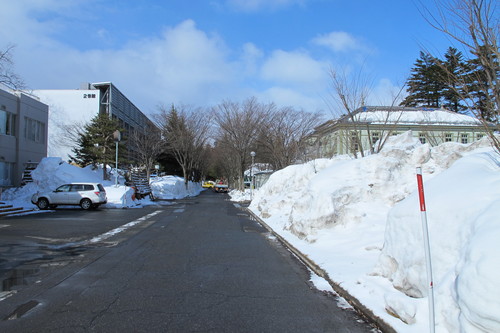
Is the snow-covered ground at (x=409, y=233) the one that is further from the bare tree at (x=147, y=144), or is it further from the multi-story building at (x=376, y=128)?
the bare tree at (x=147, y=144)

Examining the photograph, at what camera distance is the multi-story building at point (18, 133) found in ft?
90.5

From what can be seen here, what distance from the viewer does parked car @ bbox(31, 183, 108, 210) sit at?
23406 millimetres

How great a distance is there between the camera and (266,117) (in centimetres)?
3866

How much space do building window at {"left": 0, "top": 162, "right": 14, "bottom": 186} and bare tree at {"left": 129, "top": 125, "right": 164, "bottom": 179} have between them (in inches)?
547

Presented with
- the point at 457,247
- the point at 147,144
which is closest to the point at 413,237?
the point at 457,247

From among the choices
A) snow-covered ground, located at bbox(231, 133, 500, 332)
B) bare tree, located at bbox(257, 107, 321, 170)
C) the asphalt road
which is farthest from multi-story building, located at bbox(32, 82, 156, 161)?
snow-covered ground, located at bbox(231, 133, 500, 332)

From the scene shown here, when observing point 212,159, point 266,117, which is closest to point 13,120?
point 266,117

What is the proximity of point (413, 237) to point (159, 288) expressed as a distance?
404 centimetres

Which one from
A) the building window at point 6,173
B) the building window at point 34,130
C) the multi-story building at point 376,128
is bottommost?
the building window at point 6,173

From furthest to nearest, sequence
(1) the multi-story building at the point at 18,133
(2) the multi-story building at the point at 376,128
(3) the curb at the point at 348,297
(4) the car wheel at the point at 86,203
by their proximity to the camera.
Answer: (1) the multi-story building at the point at 18,133, (4) the car wheel at the point at 86,203, (2) the multi-story building at the point at 376,128, (3) the curb at the point at 348,297

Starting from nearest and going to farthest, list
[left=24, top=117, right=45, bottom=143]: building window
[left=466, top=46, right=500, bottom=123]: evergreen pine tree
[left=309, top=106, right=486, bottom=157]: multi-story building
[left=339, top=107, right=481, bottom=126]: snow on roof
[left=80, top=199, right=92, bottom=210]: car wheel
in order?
1. [left=466, top=46, right=500, bottom=123]: evergreen pine tree
2. [left=339, top=107, right=481, bottom=126]: snow on roof
3. [left=309, top=106, right=486, bottom=157]: multi-story building
4. [left=80, top=199, right=92, bottom=210]: car wheel
5. [left=24, top=117, right=45, bottom=143]: building window

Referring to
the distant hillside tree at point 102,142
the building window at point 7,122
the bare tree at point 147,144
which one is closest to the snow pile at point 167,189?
the bare tree at point 147,144

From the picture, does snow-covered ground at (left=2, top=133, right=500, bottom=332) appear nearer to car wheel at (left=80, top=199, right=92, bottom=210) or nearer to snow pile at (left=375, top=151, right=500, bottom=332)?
snow pile at (left=375, top=151, right=500, bottom=332)

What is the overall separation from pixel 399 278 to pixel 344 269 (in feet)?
5.96
